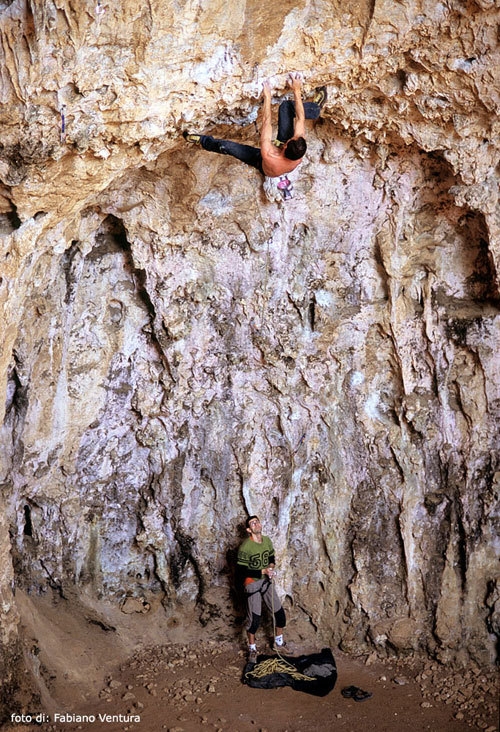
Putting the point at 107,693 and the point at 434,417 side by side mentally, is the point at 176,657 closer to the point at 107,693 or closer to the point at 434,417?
the point at 107,693

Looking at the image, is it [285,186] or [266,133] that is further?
[285,186]

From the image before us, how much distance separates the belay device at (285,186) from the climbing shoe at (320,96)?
3.76 ft

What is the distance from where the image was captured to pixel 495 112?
642 cm

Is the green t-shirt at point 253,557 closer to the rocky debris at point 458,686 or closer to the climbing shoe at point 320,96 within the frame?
the rocky debris at point 458,686

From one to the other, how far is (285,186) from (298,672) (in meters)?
4.77

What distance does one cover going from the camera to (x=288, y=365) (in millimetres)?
8188

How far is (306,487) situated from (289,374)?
50.1 inches

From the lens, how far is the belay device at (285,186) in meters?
7.46

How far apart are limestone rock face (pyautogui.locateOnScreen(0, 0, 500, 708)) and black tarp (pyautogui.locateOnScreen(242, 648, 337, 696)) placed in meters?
0.50

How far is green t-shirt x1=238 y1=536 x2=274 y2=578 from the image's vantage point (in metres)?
8.09

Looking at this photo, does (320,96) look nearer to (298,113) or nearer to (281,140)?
(281,140)

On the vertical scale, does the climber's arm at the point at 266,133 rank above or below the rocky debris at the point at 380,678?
above

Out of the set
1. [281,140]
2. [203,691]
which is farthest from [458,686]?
[281,140]

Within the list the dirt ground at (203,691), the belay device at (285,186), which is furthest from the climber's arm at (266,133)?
the dirt ground at (203,691)
